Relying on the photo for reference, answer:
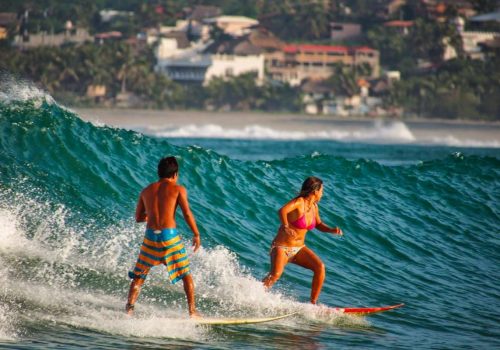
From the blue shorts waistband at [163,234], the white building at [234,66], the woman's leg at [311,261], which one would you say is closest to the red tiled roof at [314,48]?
the white building at [234,66]

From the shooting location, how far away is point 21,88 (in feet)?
64.8

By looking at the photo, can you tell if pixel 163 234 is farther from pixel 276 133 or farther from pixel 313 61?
pixel 313 61

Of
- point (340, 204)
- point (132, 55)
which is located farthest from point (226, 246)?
point (132, 55)

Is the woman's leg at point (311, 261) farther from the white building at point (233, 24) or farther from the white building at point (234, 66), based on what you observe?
the white building at point (233, 24)

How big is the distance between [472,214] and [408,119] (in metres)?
77.9

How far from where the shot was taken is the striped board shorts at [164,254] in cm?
1040

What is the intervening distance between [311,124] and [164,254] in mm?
72781

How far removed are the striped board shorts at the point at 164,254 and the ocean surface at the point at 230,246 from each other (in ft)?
1.76

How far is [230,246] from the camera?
15.1 m

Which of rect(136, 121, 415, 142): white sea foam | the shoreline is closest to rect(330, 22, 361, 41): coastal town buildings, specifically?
the shoreline

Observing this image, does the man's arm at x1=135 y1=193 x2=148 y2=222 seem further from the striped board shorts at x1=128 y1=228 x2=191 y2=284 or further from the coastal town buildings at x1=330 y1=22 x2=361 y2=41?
the coastal town buildings at x1=330 y1=22 x2=361 y2=41

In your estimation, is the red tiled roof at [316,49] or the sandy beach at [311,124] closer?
the sandy beach at [311,124]

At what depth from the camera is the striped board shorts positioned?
10.4 m

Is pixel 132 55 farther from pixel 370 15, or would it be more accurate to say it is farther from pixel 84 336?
pixel 84 336
